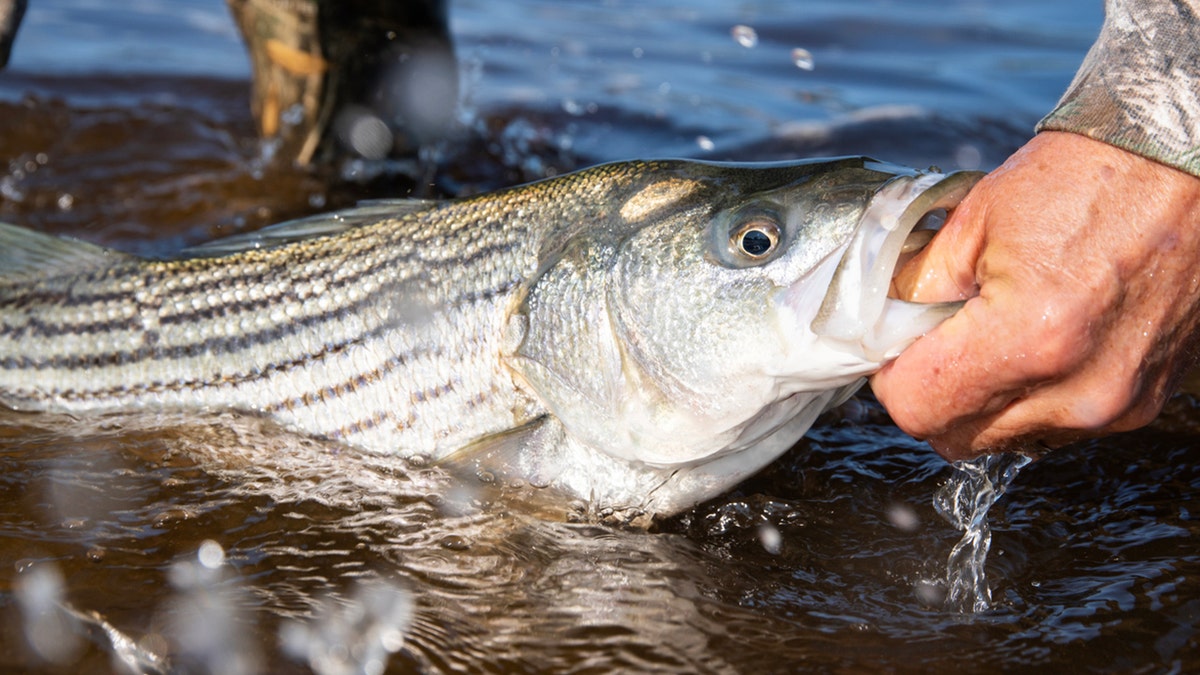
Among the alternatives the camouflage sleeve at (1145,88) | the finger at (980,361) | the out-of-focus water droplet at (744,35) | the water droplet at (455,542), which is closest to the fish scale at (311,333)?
the water droplet at (455,542)

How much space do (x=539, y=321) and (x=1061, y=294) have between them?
1.39 metres

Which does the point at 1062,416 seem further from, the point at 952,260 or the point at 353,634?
the point at 353,634

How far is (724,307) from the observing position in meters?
2.89

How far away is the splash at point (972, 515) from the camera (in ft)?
9.70

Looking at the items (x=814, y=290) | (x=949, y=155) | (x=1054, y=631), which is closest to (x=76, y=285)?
(x=814, y=290)

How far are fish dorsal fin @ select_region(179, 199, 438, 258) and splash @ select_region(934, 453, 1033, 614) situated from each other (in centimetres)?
183

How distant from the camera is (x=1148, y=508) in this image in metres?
3.51

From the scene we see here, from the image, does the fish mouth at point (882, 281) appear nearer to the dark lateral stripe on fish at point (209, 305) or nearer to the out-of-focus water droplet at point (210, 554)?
the dark lateral stripe on fish at point (209, 305)

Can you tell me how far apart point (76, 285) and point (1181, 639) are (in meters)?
3.45

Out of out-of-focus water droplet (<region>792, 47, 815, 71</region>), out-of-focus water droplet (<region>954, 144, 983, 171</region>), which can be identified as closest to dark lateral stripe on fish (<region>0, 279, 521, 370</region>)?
out-of-focus water droplet (<region>954, 144, 983, 171</region>)

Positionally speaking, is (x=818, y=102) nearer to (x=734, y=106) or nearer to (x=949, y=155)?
(x=734, y=106)

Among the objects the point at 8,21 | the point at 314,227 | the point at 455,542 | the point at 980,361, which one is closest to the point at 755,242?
the point at 980,361

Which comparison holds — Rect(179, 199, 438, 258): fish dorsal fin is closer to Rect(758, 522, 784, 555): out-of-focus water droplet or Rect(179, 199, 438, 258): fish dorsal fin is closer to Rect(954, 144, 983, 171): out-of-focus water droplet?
Rect(758, 522, 784, 555): out-of-focus water droplet

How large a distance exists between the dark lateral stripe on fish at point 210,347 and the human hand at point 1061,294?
124 centimetres
